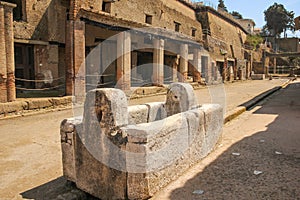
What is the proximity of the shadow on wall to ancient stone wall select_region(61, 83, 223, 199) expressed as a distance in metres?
0.34

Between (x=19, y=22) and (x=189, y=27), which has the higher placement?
(x=189, y=27)

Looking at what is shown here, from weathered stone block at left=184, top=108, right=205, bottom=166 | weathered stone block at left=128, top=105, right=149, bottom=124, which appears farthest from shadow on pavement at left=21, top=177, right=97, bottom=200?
weathered stone block at left=184, top=108, right=205, bottom=166

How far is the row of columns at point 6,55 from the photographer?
8703 millimetres

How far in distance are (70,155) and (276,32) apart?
236 ft

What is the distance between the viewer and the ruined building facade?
1063cm

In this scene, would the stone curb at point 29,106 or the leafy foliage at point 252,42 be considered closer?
the stone curb at point 29,106

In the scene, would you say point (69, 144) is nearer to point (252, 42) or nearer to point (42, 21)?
point (42, 21)

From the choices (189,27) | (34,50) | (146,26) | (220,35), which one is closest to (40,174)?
(34,50)

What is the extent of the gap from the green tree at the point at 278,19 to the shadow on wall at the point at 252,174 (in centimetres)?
6699

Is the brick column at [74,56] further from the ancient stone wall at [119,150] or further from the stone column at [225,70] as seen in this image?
the stone column at [225,70]

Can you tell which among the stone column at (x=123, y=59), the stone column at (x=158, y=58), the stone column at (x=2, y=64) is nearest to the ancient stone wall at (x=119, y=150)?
the stone column at (x=2, y=64)

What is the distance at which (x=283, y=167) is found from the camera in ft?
12.7

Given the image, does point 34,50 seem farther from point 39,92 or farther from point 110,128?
point 110,128

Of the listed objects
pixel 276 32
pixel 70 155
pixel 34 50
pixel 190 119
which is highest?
pixel 276 32
